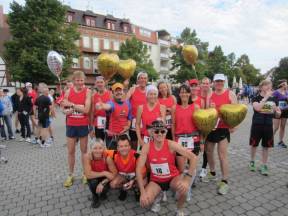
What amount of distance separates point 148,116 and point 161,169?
815 mm

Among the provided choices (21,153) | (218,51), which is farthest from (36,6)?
(218,51)

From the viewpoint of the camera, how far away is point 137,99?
4164mm

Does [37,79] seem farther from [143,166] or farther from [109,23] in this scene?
[143,166]

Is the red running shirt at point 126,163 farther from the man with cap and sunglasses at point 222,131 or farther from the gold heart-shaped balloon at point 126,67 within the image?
the gold heart-shaped balloon at point 126,67

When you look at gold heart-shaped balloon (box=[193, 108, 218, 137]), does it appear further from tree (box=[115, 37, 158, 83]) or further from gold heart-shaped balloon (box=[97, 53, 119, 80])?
tree (box=[115, 37, 158, 83])

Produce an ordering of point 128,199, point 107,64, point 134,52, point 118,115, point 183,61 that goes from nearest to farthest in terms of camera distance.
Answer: point 128,199
point 118,115
point 107,64
point 134,52
point 183,61

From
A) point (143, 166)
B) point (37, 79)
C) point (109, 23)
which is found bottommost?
point (143, 166)

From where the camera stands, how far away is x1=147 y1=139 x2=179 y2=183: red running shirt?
10.1 ft

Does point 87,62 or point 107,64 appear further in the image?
point 87,62

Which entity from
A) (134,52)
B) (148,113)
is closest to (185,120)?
(148,113)

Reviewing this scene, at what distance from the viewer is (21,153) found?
21.7 feet

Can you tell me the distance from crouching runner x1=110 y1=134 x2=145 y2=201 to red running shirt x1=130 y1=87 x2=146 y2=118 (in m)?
0.74

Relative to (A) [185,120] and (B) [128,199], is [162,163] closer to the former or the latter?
(A) [185,120]

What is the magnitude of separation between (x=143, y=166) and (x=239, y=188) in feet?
5.83
